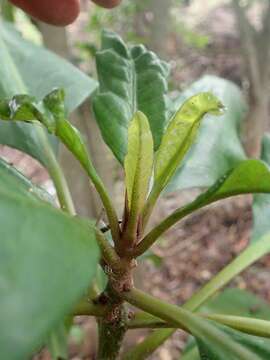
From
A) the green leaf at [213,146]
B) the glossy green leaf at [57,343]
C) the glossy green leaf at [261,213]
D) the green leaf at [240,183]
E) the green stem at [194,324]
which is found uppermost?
the green leaf at [240,183]

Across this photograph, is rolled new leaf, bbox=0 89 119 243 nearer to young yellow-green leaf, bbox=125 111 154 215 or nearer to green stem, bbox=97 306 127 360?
young yellow-green leaf, bbox=125 111 154 215

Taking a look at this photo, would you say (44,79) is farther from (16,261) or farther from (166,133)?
(16,261)

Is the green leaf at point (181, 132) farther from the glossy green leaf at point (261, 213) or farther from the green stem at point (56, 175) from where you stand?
the glossy green leaf at point (261, 213)

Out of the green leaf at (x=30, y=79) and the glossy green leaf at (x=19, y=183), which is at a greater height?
the glossy green leaf at (x=19, y=183)

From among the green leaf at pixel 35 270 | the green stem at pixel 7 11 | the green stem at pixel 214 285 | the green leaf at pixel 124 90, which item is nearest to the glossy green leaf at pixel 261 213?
the green stem at pixel 214 285

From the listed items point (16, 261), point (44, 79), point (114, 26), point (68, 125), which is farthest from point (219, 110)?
point (114, 26)

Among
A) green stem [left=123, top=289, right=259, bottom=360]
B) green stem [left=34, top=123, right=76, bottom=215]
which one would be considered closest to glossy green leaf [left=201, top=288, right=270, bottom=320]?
green stem [left=34, top=123, right=76, bottom=215]
